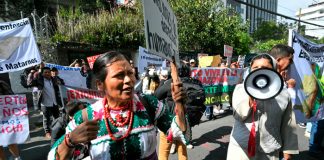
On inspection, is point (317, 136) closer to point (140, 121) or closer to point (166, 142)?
point (166, 142)

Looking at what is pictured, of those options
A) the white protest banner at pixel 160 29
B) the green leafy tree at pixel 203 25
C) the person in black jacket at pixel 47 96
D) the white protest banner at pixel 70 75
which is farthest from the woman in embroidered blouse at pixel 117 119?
the green leafy tree at pixel 203 25

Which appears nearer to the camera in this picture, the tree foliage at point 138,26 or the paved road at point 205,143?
the paved road at point 205,143

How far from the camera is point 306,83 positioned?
4.06 metres

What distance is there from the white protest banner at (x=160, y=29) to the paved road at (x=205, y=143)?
9.31 feet

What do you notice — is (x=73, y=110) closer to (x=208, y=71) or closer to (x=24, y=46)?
(x=24, y=46)

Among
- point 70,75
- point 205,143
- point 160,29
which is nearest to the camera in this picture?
point 160,29

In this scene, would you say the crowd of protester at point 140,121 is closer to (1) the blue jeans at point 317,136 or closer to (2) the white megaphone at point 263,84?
(2) the white megaphone at point 263,84


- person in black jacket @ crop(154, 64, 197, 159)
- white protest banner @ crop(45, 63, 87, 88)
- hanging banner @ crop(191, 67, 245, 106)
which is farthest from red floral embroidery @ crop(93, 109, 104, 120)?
white protest banner @ crop(45, 63, 87, 88)

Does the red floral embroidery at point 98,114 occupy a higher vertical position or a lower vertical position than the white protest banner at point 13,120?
higher

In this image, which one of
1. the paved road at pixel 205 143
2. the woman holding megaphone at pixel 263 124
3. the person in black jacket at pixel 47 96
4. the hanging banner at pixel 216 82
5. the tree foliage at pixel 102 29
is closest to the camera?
the woman holding megaphone at pixel 263 124

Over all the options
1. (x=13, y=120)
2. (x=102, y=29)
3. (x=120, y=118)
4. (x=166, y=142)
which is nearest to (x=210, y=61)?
(x=102, y=29)

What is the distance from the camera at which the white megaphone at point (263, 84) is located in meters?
2.05

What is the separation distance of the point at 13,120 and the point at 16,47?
1.26 metres

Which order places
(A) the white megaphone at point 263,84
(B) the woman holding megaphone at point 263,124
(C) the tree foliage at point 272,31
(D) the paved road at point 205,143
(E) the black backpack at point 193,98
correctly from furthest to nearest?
1. (C) the tree foliage at point 272,31
2. (D) the paved road at point 205,143
3. (E) the black backpack at point 193,98
4. (B) the woman holding megaphone at point 263,124
5. (A) the white megaphone at point 263,84
